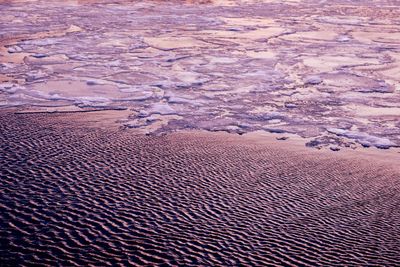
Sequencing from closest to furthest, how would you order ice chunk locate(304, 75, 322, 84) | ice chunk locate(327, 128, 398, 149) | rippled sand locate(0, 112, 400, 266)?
rippled sand locate(0, 112, 400, 266) < ice chunk locate(327, 128, 398, 149) < ice chunk locate(304, 75, 322, 84)

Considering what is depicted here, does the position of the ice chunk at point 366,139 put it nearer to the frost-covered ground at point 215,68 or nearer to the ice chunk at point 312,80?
the frost-covered ground at point 215,68

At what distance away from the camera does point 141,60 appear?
9586 mm

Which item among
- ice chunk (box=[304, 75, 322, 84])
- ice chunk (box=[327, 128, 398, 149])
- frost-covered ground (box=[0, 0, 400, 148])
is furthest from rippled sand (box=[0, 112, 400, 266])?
ice chunk (box=[304, 75, 322, 84])

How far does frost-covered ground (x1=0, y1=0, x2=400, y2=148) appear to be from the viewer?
676 cm

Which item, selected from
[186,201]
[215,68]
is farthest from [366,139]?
[215,68]

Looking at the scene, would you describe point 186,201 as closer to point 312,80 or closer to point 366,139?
point 366,139

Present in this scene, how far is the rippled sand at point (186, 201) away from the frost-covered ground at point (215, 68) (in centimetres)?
67

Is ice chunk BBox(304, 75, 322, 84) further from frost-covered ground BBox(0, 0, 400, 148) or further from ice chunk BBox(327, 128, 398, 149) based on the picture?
ice chunk BBox(327, 128, 398, 149)

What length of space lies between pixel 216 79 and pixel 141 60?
1.66 meters

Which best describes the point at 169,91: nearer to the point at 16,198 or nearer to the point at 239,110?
the point at 239,110

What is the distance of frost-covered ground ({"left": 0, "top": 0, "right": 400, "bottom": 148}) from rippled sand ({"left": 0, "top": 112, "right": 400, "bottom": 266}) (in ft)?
2.19

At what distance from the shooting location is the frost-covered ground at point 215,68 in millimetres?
6758

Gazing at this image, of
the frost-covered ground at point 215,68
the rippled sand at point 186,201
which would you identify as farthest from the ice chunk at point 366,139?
the rippled sand at point 186,201

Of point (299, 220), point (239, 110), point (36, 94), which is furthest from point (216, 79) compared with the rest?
point (299, 220)
